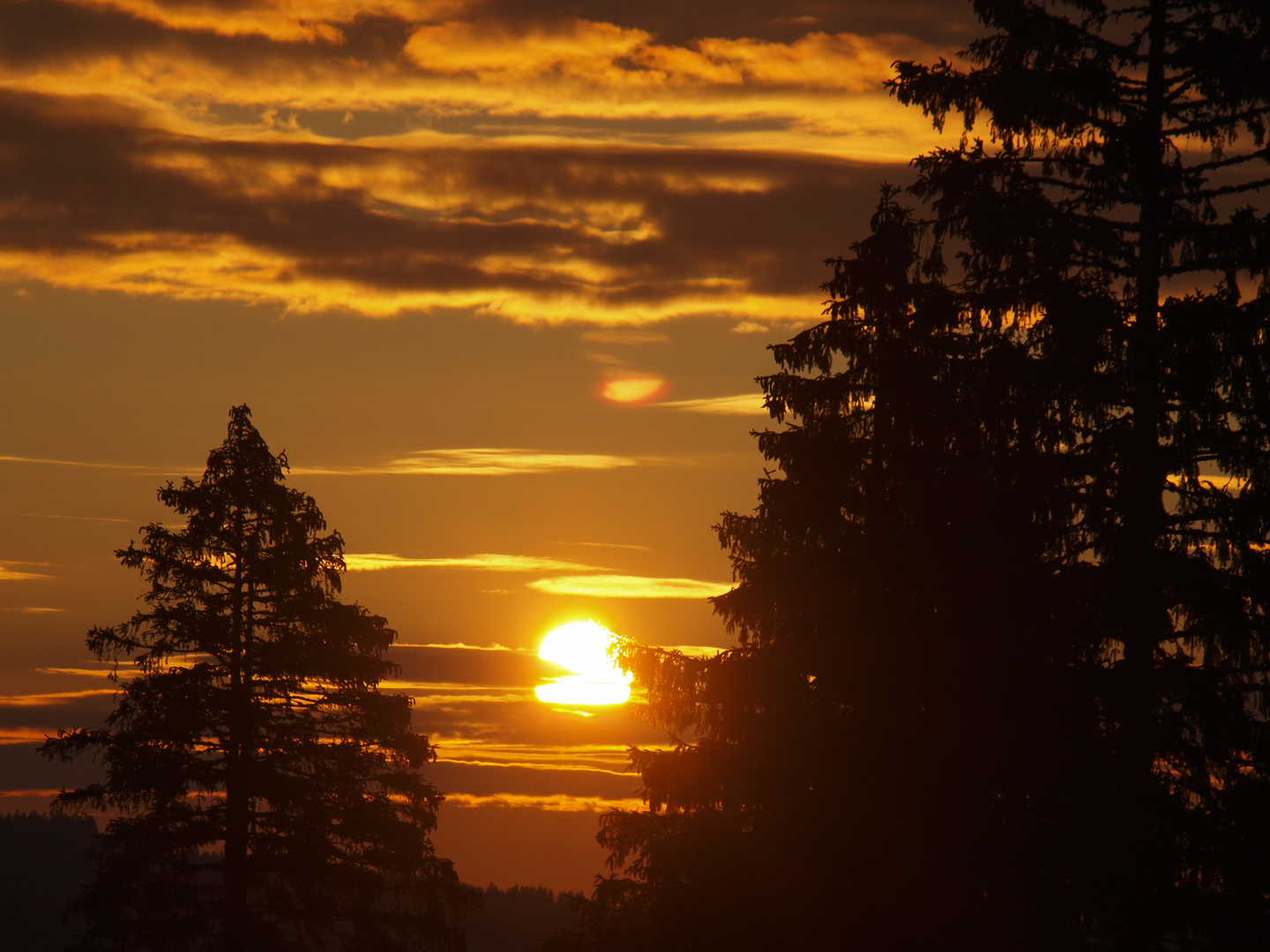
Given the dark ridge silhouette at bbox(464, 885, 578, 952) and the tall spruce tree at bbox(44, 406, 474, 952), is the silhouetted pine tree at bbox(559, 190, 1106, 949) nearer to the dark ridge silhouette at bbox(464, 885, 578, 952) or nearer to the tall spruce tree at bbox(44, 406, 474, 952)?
the tall spruce tree at bbox(44, 406, 474, 952)

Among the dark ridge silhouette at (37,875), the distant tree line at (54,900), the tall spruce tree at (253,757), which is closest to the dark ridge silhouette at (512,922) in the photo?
the distant tree line at (54,900)

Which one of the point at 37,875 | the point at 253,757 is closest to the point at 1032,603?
the point at 253,757

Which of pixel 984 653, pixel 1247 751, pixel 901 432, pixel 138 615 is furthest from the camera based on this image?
pixel 138 615

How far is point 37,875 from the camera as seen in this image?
181125 millimetres

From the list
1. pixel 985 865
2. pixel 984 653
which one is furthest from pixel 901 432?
pixel 985 865

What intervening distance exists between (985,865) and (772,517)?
5222mm

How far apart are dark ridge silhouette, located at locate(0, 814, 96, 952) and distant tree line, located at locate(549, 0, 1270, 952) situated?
148 metres

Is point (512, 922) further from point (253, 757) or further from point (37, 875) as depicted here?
point (253, 757)

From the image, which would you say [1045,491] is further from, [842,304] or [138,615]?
[138,615]

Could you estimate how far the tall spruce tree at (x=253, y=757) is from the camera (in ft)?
69.6

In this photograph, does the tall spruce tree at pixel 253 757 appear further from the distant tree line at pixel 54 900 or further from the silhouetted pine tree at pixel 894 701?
the distant tree line at pixel 54 900

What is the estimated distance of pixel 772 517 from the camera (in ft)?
54.6

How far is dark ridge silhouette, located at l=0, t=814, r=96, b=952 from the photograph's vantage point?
149375 mm

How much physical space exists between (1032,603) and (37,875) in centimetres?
20109
